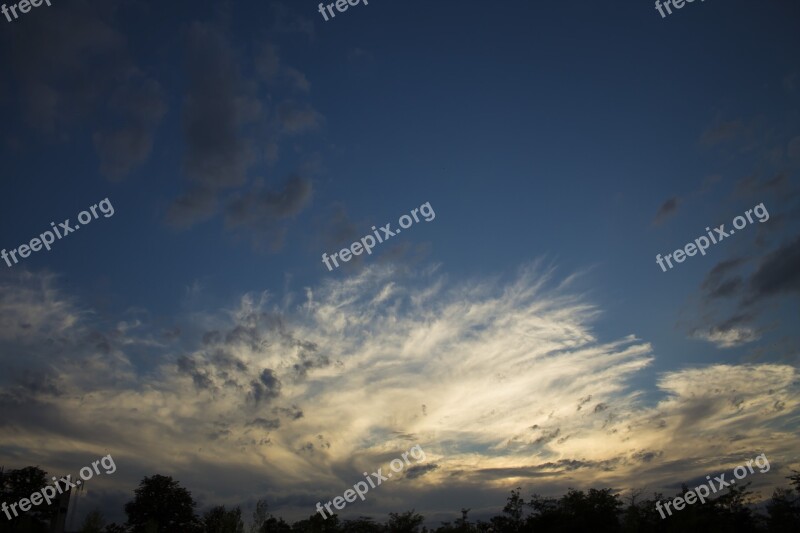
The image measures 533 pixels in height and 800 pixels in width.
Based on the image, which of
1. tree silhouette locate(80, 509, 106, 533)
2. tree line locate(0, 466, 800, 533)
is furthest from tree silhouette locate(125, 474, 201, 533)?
tree silhouette locate(80, 509, 106, 533)

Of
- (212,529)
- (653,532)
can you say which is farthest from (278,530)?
(653,532)

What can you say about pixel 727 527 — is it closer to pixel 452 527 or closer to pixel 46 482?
pixel 452 527

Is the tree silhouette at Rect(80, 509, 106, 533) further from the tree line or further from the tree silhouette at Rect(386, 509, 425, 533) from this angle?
the tree silhouette at Rect(386, 509, 425, 533)

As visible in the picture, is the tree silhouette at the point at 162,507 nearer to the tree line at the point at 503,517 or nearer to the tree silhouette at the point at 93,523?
the tree line at the point at 503,517

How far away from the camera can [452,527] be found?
205ft

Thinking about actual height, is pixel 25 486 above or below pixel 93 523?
above

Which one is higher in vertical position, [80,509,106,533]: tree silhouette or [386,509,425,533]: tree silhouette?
[80,509,106,533]: tree silhouette

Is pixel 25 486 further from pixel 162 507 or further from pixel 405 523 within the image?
pixel 405 523

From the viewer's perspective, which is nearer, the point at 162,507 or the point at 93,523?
the point at 93,523

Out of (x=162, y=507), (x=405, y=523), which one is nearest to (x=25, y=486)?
(x=162, y=507)

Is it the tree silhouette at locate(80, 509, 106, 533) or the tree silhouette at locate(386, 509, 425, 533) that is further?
the tree silhouette at locate(386, 509, 425, 533)

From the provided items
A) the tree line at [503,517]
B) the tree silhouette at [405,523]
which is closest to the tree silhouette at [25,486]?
the tree line at [503,517]

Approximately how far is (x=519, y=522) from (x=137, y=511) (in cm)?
5815

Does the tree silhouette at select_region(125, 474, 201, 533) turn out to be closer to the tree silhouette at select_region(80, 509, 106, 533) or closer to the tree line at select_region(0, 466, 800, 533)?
the tree line at select_region(0, 466, 800, 533)
